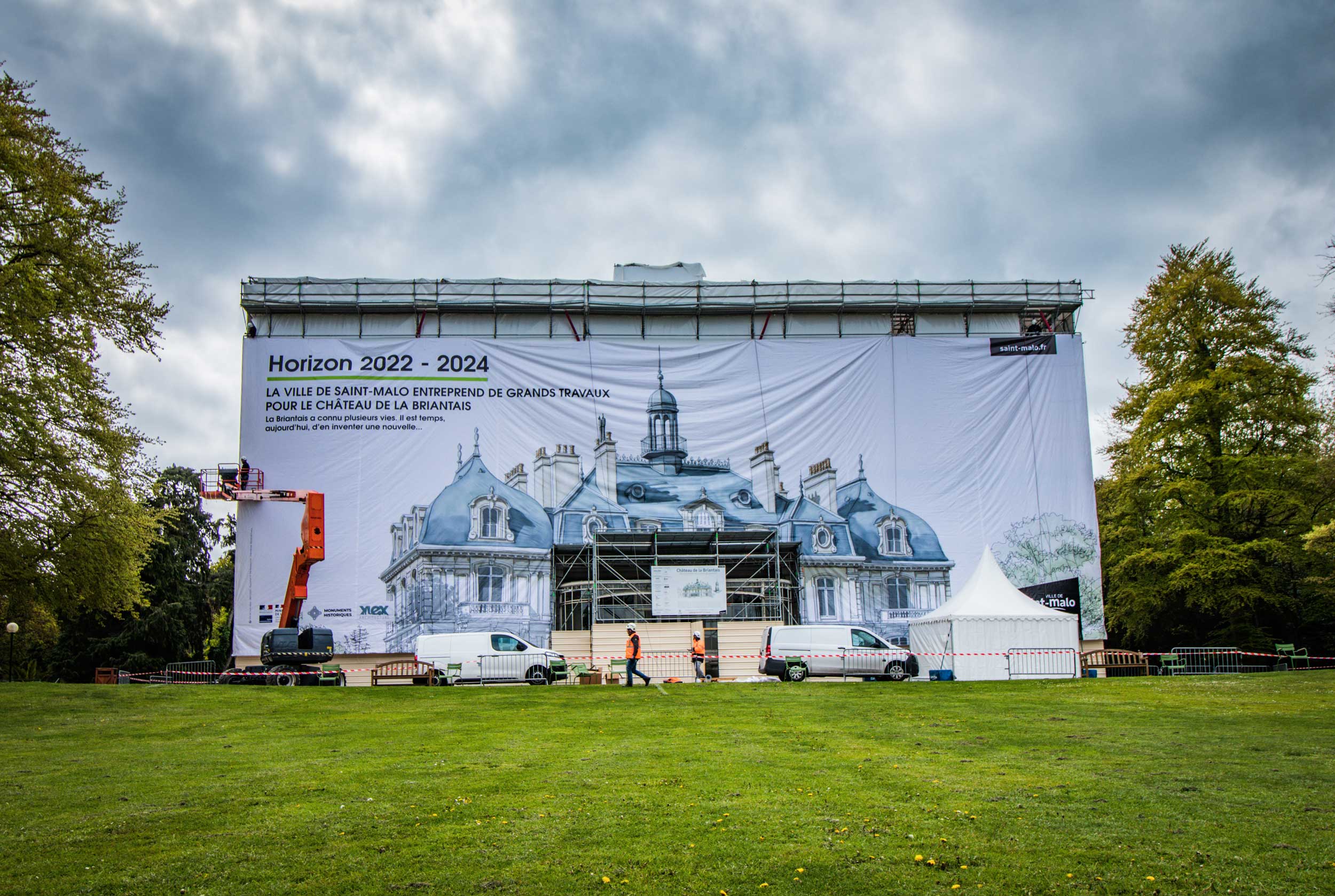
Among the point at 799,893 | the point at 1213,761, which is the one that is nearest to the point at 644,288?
the point at 1213,761

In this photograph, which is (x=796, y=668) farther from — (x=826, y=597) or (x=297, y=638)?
(x=297, y=638)

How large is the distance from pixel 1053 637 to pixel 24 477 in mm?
22715

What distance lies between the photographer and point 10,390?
1653 cm

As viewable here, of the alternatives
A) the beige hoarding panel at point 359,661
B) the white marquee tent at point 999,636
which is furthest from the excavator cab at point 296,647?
the white marquee tent at point 999,636

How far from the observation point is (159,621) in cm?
3903

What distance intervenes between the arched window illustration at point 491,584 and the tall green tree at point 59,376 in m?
14.7

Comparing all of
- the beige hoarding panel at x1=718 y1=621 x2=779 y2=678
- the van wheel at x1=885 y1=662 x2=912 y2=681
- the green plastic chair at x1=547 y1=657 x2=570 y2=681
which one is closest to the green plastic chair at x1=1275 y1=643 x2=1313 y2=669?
the van wheel at x1=885 y1=662 x2=912 y2=681

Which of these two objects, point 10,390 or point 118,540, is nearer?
point 10,390

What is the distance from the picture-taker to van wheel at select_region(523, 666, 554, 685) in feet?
83.6

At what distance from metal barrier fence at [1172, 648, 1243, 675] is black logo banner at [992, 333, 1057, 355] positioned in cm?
1298

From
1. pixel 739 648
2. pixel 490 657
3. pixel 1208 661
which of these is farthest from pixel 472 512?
pixel 1208 661

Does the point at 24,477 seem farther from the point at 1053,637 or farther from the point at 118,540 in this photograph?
the point at 1053,637

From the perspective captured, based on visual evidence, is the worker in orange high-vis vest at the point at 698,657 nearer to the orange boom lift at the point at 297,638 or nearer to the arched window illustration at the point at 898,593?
the orange boom lift at the point at 297,638

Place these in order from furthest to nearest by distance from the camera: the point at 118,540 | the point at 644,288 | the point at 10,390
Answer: the point at 644,288
the point at 118,540
the point at 10,390
